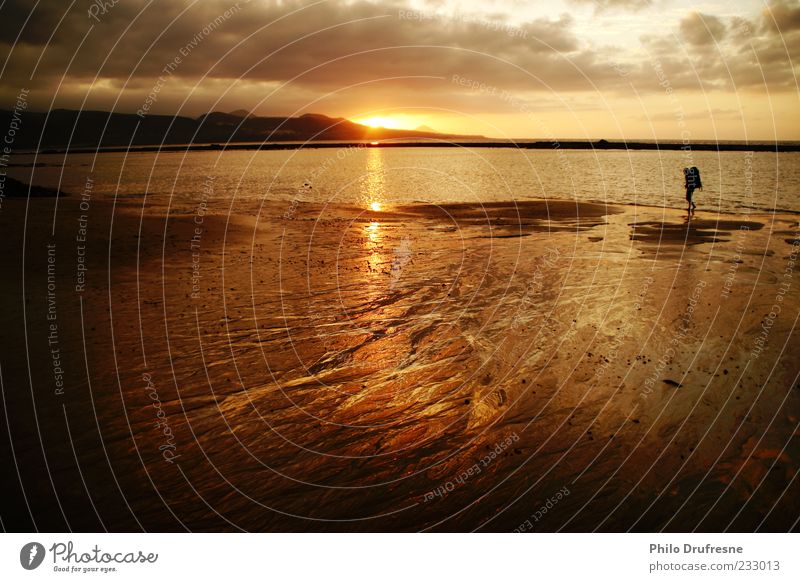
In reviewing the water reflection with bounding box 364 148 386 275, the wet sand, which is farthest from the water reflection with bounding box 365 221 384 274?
the wet sand

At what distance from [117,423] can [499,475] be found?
21.2ft

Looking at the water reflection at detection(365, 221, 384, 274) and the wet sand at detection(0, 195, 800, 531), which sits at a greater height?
the water reflection at detection(365, 221, 384, 274)

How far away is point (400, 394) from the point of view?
9.38 m

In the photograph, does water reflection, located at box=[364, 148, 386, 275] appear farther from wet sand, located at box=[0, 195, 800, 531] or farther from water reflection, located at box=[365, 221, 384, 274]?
wet sand, located at box=[0, 195, 800, 531]

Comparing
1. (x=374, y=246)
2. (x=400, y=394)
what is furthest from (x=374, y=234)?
(x=400, y=394)

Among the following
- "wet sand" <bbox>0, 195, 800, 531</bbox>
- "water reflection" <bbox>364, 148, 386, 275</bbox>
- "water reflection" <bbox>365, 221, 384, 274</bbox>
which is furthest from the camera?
"water reflection" <bbox>364, 148, 386, 275</bbox>

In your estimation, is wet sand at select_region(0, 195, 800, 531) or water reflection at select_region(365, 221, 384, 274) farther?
water reflection at select_region(365, 221, 384, 274)

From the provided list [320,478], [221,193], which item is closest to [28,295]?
[320,478]

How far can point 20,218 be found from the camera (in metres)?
27.0

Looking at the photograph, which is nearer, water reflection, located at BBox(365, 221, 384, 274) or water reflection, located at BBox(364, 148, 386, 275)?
water reflection, located at BBox(365, 221, 384, 274)

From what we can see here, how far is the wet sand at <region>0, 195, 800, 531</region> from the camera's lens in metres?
6.73

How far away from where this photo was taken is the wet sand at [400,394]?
6727 mm

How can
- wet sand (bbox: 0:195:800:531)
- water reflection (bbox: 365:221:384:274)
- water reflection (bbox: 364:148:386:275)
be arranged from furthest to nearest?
water reflection (bbox: 364:148:386:275), water reflection (bbox: 365:221:384:274), wet sand (bbox: 0:195:800:531)
